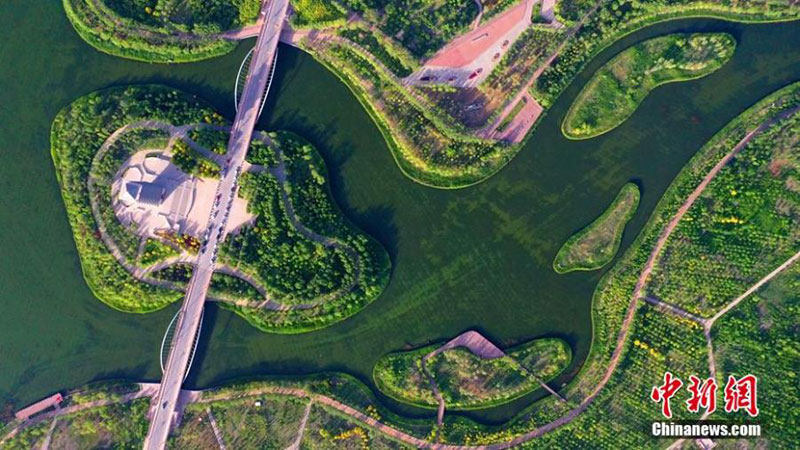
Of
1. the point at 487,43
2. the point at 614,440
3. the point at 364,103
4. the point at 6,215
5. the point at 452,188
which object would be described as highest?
the point at 487,43

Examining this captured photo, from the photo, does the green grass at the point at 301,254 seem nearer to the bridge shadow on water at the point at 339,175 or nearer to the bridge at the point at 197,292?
the bridge shadow on water at the point at 339,175

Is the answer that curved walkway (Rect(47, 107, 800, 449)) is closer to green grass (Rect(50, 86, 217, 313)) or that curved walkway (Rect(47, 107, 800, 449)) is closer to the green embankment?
green grass (Rect(50, 86, 217, 313))

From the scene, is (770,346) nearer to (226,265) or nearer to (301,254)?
(301,254)

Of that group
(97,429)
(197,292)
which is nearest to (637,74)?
(197,292)

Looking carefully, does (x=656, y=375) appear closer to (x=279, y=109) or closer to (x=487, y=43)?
(x=487, y=43)

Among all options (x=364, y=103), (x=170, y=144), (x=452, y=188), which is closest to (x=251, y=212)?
(x=170, y=144)

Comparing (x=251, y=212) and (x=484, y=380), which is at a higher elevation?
(x=251, y=212)

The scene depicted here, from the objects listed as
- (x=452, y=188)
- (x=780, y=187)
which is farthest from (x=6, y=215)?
(x=780, y=187)
